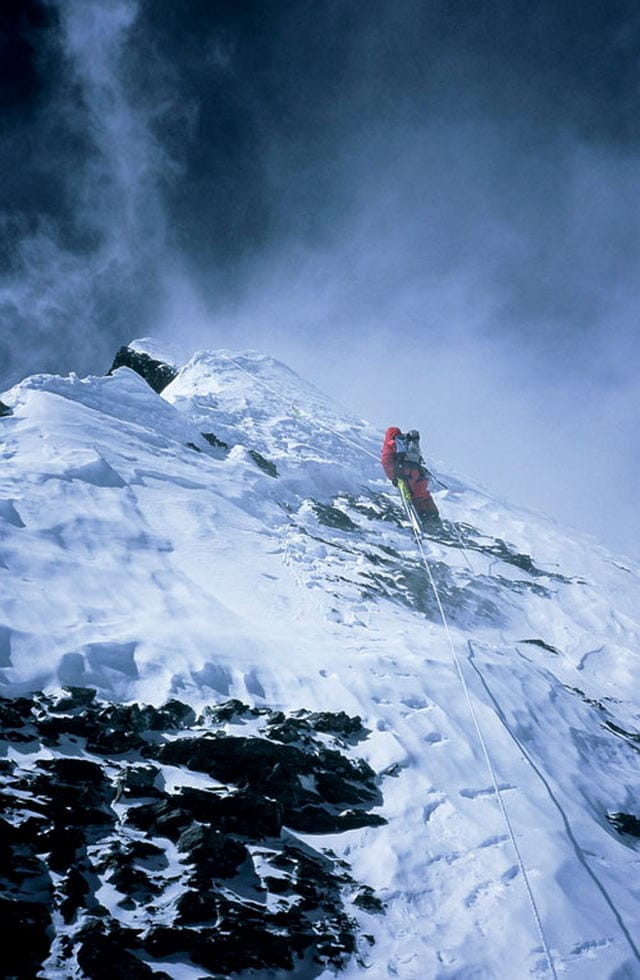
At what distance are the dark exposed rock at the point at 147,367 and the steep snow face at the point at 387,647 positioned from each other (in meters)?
14.0

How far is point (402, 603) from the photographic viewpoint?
1260cm

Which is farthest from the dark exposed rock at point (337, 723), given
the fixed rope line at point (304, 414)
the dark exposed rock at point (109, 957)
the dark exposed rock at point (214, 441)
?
the dark exposed rock at point (214, 441)

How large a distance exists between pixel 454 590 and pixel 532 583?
135 inches

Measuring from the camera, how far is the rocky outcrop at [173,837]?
3.97 m

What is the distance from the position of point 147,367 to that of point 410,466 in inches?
918

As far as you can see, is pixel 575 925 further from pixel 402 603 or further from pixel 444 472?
pixel 444 472

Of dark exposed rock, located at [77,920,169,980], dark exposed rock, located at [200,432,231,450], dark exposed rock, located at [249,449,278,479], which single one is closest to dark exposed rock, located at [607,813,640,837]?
dark exposed rock, located at [77,920,169,980]

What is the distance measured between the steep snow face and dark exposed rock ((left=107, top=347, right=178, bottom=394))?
14.0m

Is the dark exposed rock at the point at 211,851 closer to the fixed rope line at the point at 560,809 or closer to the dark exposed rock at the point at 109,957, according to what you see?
the dark exposed rock at the point at 109,957

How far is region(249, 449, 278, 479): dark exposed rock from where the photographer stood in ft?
63.9

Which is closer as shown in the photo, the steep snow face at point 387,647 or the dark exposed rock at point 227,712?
the steep snow face at point 387,647

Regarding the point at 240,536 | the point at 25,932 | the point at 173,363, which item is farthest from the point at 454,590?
the point at 173,363

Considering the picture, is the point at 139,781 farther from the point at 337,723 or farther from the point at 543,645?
the point at 543,645

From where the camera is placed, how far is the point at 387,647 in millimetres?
9430
